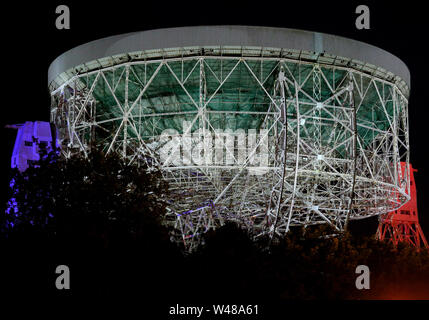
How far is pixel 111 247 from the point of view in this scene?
24406 millimetres

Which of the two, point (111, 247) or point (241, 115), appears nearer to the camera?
point (111, 247)

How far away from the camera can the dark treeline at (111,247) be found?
925 inches

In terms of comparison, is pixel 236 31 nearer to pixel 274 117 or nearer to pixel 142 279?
pixel 274 117

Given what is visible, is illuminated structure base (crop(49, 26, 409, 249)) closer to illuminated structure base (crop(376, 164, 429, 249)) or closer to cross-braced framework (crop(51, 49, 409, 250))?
cross-braced framework (crop(51, 49, 409, 250))

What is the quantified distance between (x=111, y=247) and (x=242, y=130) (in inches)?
487

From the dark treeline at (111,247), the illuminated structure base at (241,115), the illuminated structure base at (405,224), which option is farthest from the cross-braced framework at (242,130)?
the illuminated structure base at (405,224)

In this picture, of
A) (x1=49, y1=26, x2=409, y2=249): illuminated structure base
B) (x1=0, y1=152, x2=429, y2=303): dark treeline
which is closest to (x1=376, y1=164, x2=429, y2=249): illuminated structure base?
(x1=49, y1=26, x2=409, y2=249): illuminated structure base

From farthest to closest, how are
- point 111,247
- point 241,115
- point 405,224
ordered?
point 405,224
point 241,115
point 111,247

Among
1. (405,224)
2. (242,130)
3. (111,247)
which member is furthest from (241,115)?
(405,224)

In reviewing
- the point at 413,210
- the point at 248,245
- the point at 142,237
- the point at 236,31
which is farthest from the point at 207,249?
the point at 413,210

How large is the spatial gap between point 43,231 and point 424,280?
71.4 ft

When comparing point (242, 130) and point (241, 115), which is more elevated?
point (241, 115)

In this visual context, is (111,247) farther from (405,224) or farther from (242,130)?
(405,224)

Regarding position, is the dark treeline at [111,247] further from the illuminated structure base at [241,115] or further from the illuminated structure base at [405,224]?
the illuminated structure base at [405,224]
